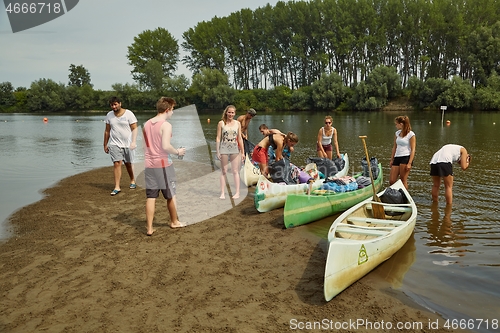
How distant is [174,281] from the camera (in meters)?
4.84

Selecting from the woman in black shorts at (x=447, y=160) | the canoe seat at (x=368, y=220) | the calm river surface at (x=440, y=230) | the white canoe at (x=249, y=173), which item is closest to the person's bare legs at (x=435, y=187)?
the calm river surface at (x=440, y=230)

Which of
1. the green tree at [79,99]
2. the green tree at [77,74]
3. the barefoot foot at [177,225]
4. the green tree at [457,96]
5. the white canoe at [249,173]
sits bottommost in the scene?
the barefoot foot at [177,225]

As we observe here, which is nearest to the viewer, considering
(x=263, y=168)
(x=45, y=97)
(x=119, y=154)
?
(x=119, y=154)

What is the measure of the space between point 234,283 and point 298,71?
75.4 metres

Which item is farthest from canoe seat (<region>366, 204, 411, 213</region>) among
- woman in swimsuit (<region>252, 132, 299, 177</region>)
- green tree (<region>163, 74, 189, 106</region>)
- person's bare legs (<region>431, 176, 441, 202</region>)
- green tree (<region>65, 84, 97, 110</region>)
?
green tree (<region>65, 84, 97, 110</region>)

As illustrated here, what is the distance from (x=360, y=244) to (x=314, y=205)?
2.45 metres

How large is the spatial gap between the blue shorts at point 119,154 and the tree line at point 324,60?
159 feet

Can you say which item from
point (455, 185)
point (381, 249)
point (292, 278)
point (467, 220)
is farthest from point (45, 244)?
point (455, 185)

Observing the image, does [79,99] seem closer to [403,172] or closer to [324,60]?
[324,60]

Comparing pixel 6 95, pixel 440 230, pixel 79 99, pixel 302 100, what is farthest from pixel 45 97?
pixel 440 230

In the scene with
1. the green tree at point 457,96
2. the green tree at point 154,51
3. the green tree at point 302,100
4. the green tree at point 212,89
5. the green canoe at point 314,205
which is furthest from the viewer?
the green tree at point 154,51

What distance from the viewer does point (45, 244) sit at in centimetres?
600

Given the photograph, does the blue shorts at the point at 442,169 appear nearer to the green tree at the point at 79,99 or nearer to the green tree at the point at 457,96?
the green tree at the point at 457,96

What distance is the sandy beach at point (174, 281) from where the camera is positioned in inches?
158
